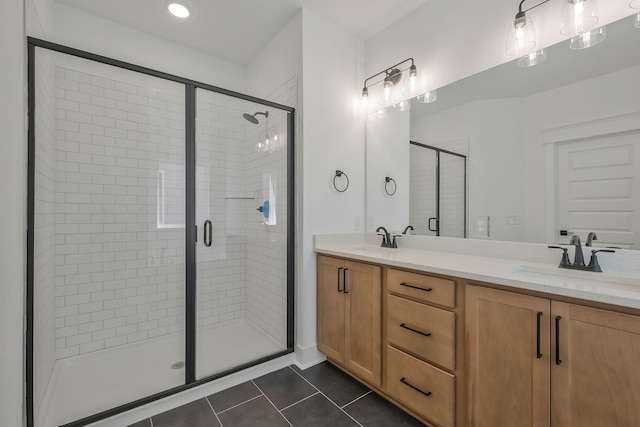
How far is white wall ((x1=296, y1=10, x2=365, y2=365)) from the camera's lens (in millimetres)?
2334

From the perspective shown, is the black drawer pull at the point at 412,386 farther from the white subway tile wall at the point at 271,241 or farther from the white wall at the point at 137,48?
the white wall at the point at 137,48

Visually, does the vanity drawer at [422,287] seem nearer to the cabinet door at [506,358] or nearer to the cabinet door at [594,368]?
the cabinet door at [506,358]

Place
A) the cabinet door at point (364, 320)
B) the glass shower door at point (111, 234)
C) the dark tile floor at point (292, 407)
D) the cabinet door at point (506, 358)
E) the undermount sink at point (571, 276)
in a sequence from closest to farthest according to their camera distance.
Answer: the cabinet door at point (506, 358) < the undermount sink at point (571, 276) < the dark tile floor at point (292, 407) < the cabinet door at point (364, 320) < the glass shower door at point (111, 234)

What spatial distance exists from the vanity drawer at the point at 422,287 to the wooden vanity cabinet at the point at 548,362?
0.10 metres

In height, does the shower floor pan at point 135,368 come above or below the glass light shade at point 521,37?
below

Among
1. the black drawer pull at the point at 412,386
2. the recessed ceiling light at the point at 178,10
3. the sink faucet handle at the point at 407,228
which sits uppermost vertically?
the recessed ceiling light at the point at 178,10

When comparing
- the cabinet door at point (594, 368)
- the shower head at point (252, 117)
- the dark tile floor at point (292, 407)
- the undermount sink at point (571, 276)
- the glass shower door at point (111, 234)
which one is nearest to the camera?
the cabinet door at point (594, 368)

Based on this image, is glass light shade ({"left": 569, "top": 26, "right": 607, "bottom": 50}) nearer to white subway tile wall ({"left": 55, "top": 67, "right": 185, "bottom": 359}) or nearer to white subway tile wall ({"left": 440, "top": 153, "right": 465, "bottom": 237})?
white subway tile wall ({"left": 440, "top": 153, "right": 465, "bottom": 237})

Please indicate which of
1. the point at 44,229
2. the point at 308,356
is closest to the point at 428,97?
the point at 308,356

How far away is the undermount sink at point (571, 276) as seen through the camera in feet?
4.24

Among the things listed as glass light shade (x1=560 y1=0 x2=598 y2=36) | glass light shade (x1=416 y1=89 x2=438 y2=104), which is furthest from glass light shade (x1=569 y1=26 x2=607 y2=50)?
glass light shade (x1=416 y1=89 x2=438 y2=104)

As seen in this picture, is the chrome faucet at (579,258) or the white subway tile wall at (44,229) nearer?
the chrome faucet at (579,258)

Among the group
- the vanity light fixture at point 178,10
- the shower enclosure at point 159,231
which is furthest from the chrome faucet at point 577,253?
the vanity light fixture at point 178,10

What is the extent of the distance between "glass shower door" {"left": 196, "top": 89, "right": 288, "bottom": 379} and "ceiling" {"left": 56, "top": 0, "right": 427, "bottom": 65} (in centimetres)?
71
